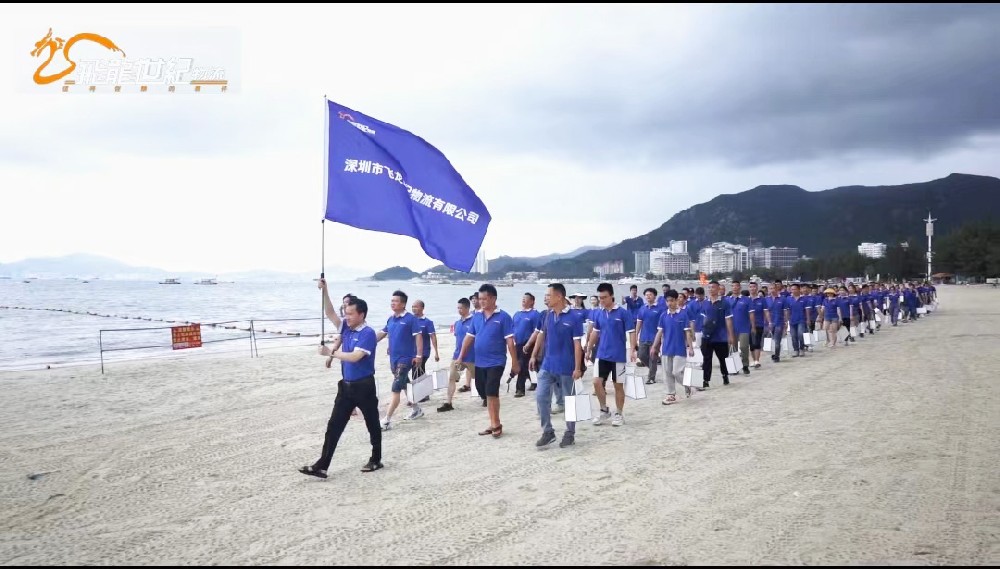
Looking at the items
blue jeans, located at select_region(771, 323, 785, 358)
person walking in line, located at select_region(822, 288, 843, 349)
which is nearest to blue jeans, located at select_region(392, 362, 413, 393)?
blue jeans, located at select_region(771, 323, 785, 358)

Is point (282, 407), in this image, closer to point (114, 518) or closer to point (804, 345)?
point (114, 518)

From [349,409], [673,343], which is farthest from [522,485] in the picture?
[673,343]

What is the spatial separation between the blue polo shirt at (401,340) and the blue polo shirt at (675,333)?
4.48 meters

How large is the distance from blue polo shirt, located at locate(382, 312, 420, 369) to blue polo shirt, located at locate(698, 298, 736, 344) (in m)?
6.02

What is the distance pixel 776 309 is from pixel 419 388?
10.6 meters

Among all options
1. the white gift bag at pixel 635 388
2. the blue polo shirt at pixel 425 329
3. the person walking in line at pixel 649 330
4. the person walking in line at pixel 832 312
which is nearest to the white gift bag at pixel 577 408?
the white gift bag at pixel 635 388

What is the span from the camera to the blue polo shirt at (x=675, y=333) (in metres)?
9.98

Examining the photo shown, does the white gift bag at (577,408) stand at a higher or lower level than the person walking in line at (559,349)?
lower

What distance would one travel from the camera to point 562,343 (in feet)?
24.7

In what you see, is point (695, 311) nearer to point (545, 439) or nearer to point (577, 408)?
point (577, 408)

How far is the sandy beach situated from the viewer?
4.40 metres

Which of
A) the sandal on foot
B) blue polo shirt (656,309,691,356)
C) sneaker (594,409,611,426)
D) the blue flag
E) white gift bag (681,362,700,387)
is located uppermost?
the blue flag

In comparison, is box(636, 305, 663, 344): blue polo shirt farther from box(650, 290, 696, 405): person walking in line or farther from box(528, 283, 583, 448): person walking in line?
box(528, 283, 583, 448): person walking in line

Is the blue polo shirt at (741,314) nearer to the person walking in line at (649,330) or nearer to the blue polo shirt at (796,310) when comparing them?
the person walking in line at (649,330)
